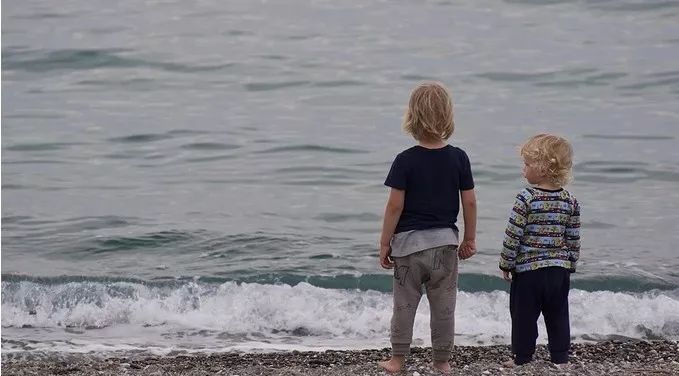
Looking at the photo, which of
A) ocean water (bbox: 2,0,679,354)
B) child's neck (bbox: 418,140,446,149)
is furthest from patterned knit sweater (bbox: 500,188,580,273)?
ocean water (bbox: 2,0,679,354)

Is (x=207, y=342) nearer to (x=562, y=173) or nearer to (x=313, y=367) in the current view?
(x=313, y=367)

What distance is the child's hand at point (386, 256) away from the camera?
17.3ft

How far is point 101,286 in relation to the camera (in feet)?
27.4

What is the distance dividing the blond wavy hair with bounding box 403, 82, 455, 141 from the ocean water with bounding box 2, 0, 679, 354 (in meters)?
2.21

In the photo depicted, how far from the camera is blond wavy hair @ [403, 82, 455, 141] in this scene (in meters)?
5.13

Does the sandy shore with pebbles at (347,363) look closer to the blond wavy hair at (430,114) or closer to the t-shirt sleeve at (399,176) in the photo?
the t-shirt sleeve at (399,176)

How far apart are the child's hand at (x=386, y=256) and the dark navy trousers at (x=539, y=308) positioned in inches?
23.7

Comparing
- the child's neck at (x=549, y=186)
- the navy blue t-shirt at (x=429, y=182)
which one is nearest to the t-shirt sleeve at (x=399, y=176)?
the navy blue t-shirt at (x=429, y=182)

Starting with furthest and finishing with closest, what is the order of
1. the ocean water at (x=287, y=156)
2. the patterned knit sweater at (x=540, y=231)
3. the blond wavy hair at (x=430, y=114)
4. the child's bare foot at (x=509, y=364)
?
the ocean water at (x=287, y=156), the child's bare foot at (x=509, y=364), the patterned knit sweater at (x=540, y=231), the blond wavy hair at (x=430, y=114)

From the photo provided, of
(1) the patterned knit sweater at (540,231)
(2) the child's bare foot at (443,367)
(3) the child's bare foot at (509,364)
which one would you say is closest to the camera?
(1) the patterned knit sweater at (540,231)

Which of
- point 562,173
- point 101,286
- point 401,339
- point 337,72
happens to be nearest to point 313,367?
point 401,339

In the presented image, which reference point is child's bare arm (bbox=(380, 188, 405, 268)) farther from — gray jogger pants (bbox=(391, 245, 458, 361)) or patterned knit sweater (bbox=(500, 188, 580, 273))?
patterned knit sweater (bbox=(500, 188, 580, 273))

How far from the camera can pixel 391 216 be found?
5.22m

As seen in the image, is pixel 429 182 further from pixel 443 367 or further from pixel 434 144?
pixel 443 367
